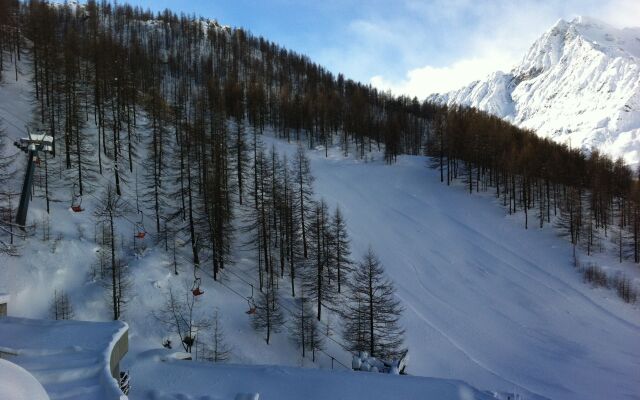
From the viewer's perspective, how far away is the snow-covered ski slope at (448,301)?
25578 mm

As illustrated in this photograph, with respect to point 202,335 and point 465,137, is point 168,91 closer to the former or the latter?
point 465,137

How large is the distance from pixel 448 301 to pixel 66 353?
32851mm

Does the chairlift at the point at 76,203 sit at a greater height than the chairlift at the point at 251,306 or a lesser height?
greater

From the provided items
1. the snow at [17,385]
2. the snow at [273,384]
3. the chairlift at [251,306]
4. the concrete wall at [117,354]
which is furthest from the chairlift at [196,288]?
the snow at [17,385]

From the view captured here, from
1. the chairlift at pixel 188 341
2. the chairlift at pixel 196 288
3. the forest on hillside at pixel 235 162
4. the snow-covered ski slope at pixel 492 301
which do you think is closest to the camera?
the chairlift at pixel 188 341

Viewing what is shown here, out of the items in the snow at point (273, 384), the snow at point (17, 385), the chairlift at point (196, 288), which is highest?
the snow at point (17, 385)

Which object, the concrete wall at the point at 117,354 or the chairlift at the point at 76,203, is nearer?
the concrete wall at the point at 117,354

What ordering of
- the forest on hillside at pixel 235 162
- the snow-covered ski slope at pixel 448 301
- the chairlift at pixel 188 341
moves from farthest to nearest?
the forest on hillside at pixel 235 162 < the snow-covered ski slope at pixel 448 301 < the chairlift at pixel 188 341

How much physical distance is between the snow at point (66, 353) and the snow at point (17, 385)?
228 centimetres

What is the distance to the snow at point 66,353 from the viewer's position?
10.2 metres

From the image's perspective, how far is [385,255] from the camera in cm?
4344

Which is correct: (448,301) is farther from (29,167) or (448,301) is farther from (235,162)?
(29,167)

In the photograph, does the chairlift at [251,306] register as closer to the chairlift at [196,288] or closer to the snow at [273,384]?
the chairlift at [196,288]

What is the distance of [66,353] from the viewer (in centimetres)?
1188
